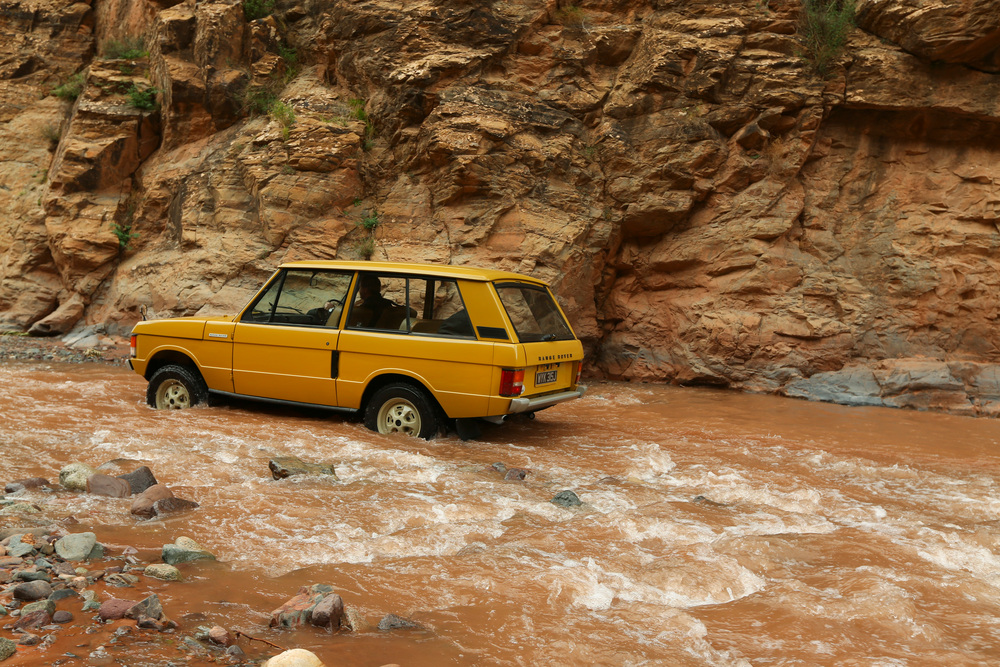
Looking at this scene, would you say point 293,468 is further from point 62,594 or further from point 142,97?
point 142,97

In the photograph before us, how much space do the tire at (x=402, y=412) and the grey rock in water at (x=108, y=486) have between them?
8.21 feet

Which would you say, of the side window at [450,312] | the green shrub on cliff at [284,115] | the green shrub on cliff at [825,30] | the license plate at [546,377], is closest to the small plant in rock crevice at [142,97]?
the green shrub on cliff at [284,115]

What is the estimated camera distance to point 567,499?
15.4 feet

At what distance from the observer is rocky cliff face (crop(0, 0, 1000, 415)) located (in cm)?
1098

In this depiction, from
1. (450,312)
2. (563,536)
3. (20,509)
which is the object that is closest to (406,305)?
(450,312)

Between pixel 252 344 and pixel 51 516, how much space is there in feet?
11.0

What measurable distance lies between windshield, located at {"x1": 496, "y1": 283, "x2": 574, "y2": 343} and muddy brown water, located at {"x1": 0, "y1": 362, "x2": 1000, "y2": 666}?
106cm

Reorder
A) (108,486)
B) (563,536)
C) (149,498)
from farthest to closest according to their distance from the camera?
(108,486) → (149,498) → (563,536)

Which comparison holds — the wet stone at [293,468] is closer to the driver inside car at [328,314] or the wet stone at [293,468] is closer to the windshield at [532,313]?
the driver inside car at [328,314]

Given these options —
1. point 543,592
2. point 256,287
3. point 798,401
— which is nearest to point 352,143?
point 256,287

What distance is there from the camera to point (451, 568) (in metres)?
3.53

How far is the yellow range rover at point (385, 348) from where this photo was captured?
20.7 feet

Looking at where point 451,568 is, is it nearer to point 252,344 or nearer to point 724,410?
point 252,344

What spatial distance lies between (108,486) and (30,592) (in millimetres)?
1761
